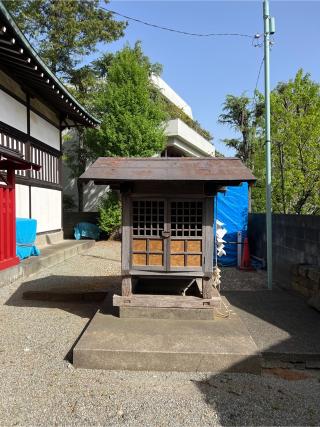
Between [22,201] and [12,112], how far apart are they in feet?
7.91

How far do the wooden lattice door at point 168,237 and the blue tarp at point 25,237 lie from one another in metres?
4.77

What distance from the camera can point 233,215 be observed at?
10336 millimetres

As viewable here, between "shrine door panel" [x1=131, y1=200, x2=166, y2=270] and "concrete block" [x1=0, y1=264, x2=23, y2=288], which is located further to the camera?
"concrete block" [x1=0, y1=264, x2=23, y2=288]

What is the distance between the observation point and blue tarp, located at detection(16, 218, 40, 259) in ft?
28.0

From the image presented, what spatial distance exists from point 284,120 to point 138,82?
726 cm

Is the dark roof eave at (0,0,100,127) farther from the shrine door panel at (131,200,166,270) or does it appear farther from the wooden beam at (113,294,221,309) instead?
the wooden beam at (113,294,221,309)

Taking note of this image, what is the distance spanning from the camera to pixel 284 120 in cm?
1014

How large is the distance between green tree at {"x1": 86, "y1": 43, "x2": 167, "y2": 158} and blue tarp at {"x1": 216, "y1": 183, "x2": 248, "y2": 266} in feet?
18.6

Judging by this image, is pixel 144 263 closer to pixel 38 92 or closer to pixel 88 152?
pixel 38 92

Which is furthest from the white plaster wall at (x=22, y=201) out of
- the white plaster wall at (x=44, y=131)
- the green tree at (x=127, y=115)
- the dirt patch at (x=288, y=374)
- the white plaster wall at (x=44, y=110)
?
the dirt patch at (x=288, y=374)

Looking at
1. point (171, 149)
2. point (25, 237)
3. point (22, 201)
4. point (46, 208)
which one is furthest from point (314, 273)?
point (171, 149)

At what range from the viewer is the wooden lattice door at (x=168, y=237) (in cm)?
473

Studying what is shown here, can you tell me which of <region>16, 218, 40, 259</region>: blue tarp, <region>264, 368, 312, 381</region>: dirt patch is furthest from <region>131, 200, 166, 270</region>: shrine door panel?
<region>16, 218, 40, 259</region>: blue tarp

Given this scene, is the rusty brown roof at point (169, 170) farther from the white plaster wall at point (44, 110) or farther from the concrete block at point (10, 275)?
the white plaster wall at point (44, 110)
